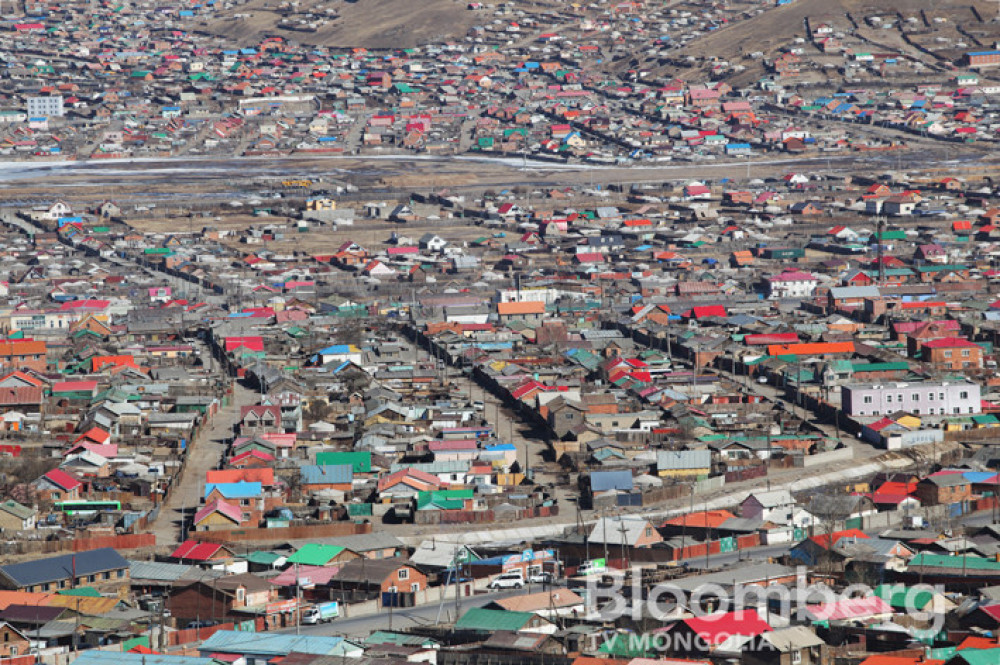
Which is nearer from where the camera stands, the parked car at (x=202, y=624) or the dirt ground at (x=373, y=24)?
the parked car at (x=202, y=624)

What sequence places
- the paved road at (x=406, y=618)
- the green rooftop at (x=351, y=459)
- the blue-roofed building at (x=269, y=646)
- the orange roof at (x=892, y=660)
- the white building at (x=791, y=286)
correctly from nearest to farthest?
1. the orange roof at (x=892, y=660)
2. the blue-roofed building at (x=269, y=646)
3. the paved road at (x=406, y=618)
4. the green rooftop at (x=351, y=459)
5. the white building at (x=791, y=286)

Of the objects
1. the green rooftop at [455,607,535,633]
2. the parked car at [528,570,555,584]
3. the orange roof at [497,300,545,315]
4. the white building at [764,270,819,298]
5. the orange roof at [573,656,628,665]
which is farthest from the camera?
the white building at [764,270,819,298]

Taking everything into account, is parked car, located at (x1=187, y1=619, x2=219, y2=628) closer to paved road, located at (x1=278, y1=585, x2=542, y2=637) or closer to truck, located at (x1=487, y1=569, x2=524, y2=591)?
paved road, located at (x1=278, y1=585, x2=542, y2=637)

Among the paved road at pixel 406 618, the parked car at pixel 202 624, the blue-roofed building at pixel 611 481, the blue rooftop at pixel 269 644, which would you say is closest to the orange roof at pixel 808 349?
the blue-roofed building at pixel 611 481

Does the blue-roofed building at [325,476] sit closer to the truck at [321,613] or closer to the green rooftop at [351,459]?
the green rooftop at [351,459]

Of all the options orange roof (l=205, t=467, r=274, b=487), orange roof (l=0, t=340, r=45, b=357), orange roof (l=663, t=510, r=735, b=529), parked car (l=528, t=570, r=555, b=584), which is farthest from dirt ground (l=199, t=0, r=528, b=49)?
parked car (l=528, t=570, r=555, b=584)

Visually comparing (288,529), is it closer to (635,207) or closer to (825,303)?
(825,303)
